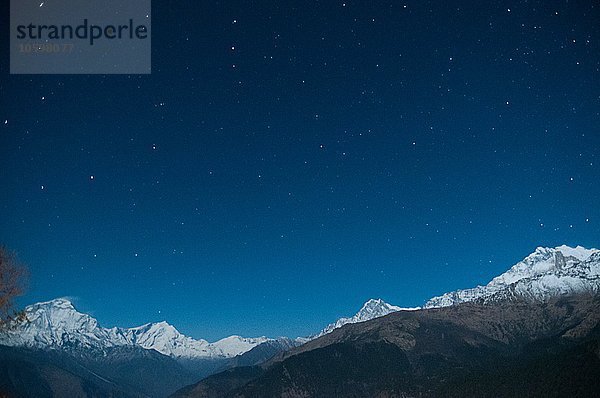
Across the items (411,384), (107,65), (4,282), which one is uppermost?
(107,65)

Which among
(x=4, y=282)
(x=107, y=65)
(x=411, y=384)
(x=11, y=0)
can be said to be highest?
(x=11, y=0)

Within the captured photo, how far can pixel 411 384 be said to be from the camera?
16888 cm

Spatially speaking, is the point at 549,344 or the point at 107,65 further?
the point at 549,344

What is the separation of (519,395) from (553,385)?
7812 millimetres

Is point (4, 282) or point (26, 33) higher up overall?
point (26, 33)

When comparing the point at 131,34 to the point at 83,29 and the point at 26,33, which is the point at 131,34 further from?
the point at 26,33

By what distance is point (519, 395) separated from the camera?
119 meters

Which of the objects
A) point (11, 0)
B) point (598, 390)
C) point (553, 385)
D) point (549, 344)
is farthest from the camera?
point (549, 344)

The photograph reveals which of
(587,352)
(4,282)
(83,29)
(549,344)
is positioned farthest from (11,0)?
(549,344)

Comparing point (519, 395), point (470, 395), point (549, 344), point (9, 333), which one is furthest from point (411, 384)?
point (9, 333)

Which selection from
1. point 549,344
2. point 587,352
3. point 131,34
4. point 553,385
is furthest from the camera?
point 549,344

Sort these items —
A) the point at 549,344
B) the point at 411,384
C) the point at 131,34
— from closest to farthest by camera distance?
the point at 131,34 → the point at 411,384 → the point at 549,344

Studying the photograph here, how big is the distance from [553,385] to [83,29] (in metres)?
130

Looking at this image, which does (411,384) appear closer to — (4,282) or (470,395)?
(470,395)
